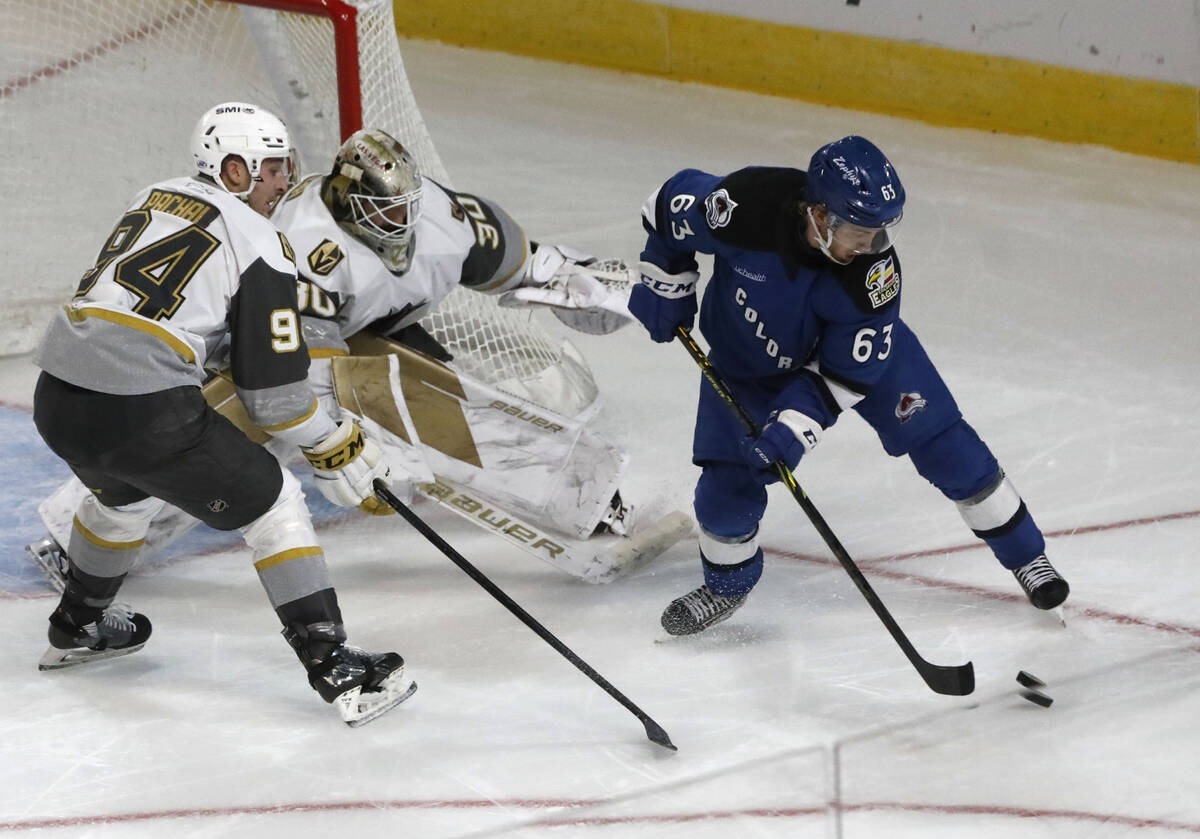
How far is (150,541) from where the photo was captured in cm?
348

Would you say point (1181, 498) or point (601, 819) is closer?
point (601, 819)

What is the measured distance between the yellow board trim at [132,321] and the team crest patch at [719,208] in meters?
0.97

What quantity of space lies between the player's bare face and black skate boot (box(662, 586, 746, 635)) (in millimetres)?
1108

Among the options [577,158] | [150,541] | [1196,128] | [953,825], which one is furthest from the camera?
[577,158]

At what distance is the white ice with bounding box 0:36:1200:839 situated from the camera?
2695 millimetres

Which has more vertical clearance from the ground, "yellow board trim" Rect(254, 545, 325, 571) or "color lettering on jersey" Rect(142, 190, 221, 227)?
"color lettering on jersey" Rect(142, 190, 221, 227)

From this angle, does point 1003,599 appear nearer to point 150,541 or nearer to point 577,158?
point 150,541

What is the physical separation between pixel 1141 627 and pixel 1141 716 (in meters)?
0.36

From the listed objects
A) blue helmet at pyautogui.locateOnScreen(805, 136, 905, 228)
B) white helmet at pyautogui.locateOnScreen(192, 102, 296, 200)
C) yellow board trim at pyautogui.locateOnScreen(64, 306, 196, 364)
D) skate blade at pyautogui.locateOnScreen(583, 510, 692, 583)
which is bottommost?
skate blade at pyautogui.locateOnScreen(583, 510, 692, 583)

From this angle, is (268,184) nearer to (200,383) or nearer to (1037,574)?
(200,383)

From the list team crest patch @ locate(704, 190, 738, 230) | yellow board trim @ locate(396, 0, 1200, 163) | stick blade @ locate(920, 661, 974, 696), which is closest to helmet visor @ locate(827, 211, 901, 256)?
team crest patch @ locate(704, 190, 738, 230)

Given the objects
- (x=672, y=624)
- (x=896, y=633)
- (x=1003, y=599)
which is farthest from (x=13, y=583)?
(x=1003, y=599)

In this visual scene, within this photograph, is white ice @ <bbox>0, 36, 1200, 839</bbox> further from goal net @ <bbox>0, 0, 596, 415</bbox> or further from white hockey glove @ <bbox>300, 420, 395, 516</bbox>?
white hockey glove @ <bbox>300, 420, 395, 516</bbox>

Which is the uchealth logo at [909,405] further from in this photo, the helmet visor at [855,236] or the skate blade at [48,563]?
the skate blade at [48,563]
